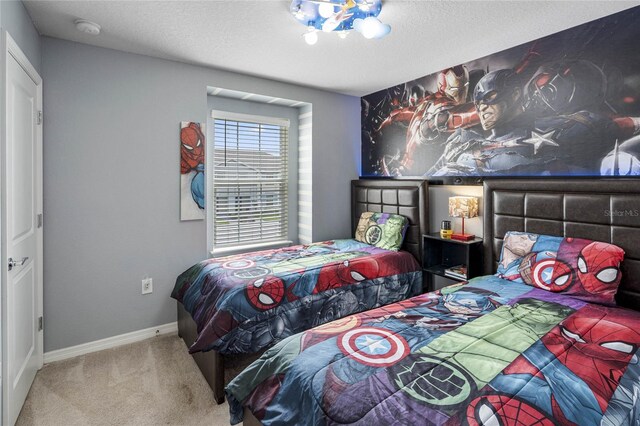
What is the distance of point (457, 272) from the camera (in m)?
3.09

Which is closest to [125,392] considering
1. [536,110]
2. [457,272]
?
[457,272]

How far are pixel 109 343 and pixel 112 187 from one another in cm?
133

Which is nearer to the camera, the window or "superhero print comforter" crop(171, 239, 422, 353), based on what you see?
"superhero print comforter" crop(171, 239, 422, 353)

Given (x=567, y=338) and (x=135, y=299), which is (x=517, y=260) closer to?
(x=567, y=338)

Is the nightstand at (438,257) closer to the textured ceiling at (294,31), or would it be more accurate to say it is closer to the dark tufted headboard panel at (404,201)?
the dark tufted headboard panel at (404,201)

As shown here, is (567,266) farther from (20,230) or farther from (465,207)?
(20,230)

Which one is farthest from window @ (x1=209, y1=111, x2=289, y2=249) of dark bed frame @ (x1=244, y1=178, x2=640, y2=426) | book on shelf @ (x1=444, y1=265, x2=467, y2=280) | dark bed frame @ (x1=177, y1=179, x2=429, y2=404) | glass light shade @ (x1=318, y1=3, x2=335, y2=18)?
dark bed frame @ (x1=244, y1=178, x2=640, y2=426)

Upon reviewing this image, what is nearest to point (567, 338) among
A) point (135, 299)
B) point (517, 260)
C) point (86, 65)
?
point (517, 260)

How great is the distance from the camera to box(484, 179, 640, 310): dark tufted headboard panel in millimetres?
2172

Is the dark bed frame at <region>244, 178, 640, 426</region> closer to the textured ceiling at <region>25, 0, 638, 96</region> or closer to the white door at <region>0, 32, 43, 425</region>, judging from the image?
the textured ceiling at <region>25, 0, 638, 96</region>

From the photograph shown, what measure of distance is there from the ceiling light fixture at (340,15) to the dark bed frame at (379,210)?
5.85 ft

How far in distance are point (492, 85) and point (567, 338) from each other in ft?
7.34

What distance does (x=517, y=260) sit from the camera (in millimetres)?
2512

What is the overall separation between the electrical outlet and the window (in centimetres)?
82
